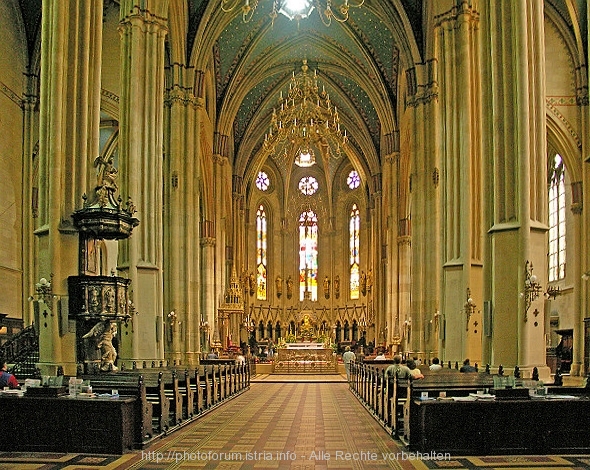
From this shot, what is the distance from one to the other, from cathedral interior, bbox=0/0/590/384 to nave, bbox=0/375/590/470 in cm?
379

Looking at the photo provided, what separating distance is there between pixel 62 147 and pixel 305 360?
2237 cm

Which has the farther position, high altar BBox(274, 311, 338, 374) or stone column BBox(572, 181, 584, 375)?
high altar BBox(274, 311, 338, 374)

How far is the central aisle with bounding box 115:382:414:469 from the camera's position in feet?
31.0

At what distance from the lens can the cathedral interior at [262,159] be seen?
1559cm

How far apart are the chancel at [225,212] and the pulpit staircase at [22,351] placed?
10cm

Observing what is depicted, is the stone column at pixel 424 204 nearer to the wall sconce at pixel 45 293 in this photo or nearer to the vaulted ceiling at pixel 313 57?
the vaulted ceiling at pixel 313 57

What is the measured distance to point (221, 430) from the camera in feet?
42.3

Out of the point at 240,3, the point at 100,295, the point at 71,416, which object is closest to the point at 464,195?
the point at 100,295

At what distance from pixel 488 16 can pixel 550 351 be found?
1778 centimetres

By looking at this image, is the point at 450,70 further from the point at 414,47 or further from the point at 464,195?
the point at 414,47

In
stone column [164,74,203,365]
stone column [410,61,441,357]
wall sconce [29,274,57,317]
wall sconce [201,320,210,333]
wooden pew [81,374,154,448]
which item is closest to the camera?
wooden pew [81,374,154,448]

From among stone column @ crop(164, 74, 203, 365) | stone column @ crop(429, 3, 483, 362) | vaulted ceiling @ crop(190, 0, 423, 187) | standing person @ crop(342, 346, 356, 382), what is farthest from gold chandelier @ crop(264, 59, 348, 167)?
stone column @ crop(429, 3, 483, 362)

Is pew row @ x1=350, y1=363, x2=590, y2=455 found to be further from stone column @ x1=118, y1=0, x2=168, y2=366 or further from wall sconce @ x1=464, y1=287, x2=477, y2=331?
stone column @ x1=118, y1=0, x2=168, y2=366

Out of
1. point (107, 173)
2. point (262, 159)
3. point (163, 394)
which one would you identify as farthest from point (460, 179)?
point (262, 159)
